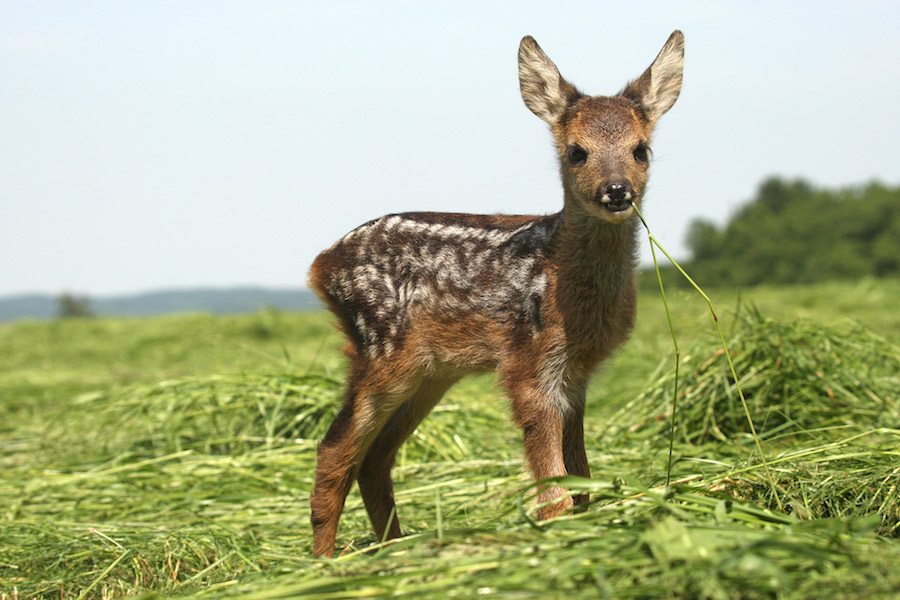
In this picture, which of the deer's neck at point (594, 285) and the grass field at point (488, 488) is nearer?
the grass field at point (488, 488)

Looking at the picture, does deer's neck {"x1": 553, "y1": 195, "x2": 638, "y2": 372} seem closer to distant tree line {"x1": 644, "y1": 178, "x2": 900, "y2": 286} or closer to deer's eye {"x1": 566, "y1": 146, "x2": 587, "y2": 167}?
deer's eye {"x1": 566, "y1": 146, "x2": 587, "y2": 167}

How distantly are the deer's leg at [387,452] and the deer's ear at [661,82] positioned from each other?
6.03 feet

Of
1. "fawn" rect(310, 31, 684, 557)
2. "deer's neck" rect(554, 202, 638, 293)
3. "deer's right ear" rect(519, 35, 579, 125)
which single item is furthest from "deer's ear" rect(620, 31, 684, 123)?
"deer's neck" rect(554, 202, 638, 293)

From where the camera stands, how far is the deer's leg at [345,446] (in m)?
4.54

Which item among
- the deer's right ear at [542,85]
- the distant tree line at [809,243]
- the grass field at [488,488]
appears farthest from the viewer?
the distant tree line at [809,243]

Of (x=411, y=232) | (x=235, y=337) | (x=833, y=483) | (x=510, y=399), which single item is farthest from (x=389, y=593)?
(x=235, y=337)

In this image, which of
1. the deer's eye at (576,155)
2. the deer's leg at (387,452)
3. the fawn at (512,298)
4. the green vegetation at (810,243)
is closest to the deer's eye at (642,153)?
the fawn at (512,298)

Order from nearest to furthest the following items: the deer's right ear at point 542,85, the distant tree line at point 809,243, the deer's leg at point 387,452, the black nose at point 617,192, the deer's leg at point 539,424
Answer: the black nose at point 617,192
the deer's leg at point 539,424
the deer's right ear at point 542,85
the deer's leg at point 387,452
the distant tree line at point 809,243

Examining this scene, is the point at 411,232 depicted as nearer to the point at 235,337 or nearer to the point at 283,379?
the point at 283,379

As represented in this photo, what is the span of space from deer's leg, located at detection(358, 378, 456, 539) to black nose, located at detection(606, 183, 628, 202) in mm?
1483

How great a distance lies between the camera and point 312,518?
14.9ft

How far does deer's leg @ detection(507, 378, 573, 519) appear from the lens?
13.7 feet

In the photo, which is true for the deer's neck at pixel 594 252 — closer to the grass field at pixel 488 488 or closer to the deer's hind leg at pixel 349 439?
the grass field at pixel 488 488

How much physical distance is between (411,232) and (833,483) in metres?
2.40
